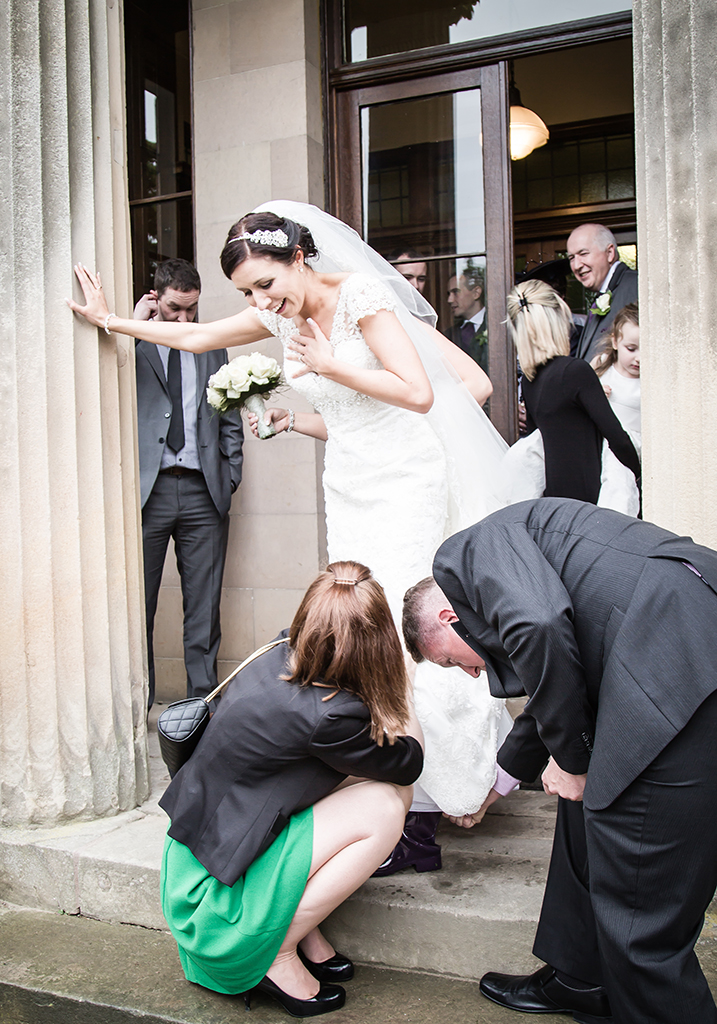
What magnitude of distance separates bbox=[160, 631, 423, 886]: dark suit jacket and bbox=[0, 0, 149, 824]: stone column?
41.2 inches

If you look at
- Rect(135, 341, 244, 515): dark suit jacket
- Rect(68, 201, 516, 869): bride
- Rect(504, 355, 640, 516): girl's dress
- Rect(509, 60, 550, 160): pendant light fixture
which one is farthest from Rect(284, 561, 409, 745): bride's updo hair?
Rect(509, 60, 550, 160): pendant light fixture

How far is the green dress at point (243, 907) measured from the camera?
2598 mm

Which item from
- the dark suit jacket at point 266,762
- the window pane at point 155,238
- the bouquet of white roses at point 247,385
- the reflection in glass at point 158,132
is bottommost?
the dark suit jacket at point 266,762

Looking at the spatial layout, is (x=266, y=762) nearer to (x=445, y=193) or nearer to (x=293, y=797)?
(x=293, y=797)

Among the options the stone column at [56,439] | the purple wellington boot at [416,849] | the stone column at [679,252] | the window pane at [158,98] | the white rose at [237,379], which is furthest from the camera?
the window pane at [158,98]

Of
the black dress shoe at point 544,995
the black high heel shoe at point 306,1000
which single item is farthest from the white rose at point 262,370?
the black dress shoe at point 544,995

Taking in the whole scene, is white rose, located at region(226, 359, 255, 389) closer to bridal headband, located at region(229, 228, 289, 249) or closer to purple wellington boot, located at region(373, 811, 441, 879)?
bridal headband, located at region(229, 228, 289, 249)

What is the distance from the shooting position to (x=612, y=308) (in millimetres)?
4867

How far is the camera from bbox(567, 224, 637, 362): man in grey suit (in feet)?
16.0

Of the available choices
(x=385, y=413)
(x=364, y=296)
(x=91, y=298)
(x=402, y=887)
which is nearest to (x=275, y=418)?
(x=385, y=413)

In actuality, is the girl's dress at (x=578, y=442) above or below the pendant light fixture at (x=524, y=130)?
below

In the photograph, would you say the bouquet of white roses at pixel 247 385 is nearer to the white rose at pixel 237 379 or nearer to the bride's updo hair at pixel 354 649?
the white rose at pixel 237 379

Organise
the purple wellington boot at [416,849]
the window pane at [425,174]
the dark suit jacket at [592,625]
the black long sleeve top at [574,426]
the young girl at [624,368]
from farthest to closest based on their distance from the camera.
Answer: the window pane at [425,174] → the young girl at [624,368] → the black long sleeve top at [574,426] → the purple wellington boot at [416,849] → the dark suit jacket at [592,625]

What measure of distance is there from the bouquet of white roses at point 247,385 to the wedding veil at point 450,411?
0.46 metres
